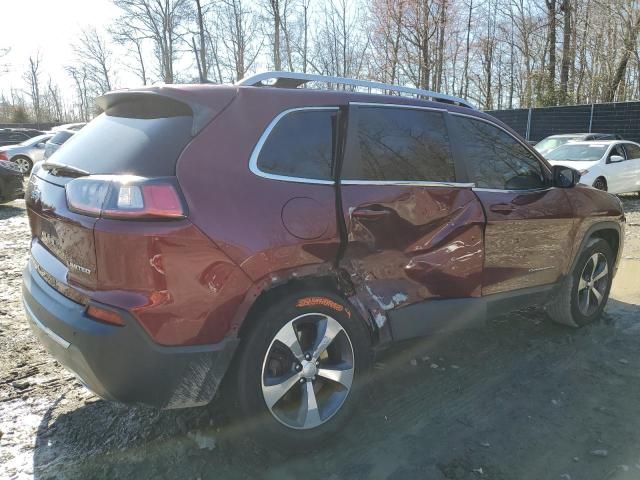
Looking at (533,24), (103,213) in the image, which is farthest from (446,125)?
(533,24)

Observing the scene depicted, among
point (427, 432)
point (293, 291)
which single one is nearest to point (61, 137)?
point (293, 291)

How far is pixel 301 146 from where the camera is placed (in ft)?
8.82

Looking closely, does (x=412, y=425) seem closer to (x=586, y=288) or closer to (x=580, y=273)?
(x=580, y=273)

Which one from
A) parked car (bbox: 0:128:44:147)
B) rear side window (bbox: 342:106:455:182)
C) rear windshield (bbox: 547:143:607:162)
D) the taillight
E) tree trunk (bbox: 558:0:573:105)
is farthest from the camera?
tree trunk (bbox: 558:0:573:105)

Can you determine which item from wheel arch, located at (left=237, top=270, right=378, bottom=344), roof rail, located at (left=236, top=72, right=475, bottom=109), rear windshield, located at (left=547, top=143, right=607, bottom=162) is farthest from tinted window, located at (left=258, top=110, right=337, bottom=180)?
rear windshield, located at (left=547, top=143, right=607, bottom=162)

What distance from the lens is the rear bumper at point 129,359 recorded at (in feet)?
7.16

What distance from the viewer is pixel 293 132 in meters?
2.68

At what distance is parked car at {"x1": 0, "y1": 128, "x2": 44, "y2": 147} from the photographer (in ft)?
76.0

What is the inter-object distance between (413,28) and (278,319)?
23.5 meters

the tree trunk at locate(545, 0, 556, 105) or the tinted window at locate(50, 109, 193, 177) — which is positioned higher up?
the tree trunk at locate(545, 0, 556, 105)

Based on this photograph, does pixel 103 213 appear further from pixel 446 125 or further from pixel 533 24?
pixel 533 24

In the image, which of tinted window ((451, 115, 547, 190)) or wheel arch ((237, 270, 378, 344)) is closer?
wheel arch ((237, 270, 378, 344))

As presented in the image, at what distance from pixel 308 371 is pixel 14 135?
25947 millimetres

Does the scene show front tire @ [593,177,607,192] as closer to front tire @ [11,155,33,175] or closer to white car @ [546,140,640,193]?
white car @ [546,140,640,193]
